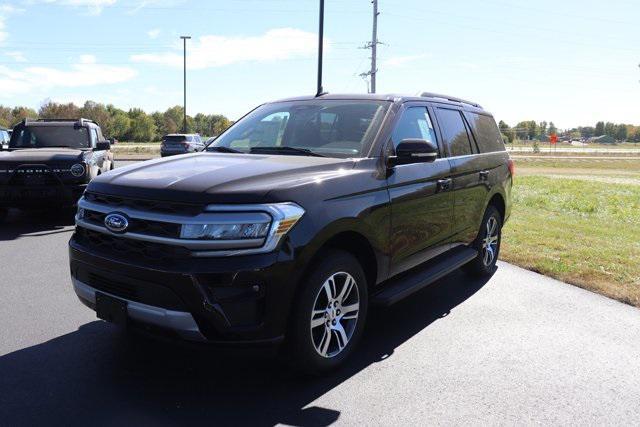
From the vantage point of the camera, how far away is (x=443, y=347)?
4082mm

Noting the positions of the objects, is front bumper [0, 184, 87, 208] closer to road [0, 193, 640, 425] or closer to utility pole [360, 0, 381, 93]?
road [0, 193, 640, 425]

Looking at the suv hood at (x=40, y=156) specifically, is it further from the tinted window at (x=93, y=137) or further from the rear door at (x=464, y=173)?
the rear door at (x=464, y=173)

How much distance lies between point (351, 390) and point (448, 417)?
0.62 metres

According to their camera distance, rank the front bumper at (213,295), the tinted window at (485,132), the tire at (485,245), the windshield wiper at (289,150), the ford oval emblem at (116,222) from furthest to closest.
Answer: the tire at (485,245) → the tinted window at (485,132) → the windshield wiper at (289,150) → the ford oval emblem at (116,222) → the front bumper at (213,295)

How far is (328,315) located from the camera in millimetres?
3498

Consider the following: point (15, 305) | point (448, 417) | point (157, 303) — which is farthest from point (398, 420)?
point (15, 305)

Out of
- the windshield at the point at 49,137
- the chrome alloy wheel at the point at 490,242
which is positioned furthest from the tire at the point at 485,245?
the windshield at the point at 49,137

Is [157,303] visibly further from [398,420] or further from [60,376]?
[398,420]

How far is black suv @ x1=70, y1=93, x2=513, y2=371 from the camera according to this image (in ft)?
9.62

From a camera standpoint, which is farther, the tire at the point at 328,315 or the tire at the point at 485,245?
the tire at the point at 485,245

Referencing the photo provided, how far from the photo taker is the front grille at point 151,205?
2.98 m

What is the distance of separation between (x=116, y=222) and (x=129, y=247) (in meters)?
0.17

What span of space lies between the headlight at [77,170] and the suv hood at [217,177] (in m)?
5.35

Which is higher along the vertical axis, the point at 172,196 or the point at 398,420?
the point at 172,196
